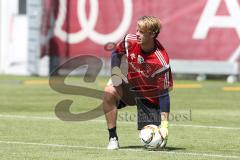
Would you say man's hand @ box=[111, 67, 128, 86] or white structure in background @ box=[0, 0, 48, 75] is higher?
man's hand @ box=[111, 67, 128, 86]

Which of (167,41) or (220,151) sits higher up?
(220,151)

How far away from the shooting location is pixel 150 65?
12336mm

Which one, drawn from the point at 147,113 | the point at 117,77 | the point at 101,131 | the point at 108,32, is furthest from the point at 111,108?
the point at 108,32

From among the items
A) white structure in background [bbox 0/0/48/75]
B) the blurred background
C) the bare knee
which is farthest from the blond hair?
white structure in background [bbox 0/0/48/75]

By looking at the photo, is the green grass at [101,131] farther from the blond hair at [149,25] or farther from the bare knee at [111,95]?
the blond hair at [149,25]

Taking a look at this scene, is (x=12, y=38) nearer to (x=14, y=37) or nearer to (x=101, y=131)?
(x=14, y=37)

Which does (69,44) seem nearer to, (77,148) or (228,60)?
(228,60)

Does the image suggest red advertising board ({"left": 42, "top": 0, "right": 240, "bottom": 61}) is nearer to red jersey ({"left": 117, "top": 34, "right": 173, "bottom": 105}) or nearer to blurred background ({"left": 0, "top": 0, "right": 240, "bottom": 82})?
blurred background ({"left": 0, "top": 0, "right": 240, "bottom": 82})

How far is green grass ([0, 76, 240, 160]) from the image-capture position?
1145 cm

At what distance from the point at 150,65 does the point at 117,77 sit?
52 centimetres

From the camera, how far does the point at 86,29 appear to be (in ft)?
115

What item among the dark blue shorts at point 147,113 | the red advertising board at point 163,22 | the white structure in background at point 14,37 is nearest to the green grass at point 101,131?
the dark blue shorts at point 147,113

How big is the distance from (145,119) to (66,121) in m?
4.19

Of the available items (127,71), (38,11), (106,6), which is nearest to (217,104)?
(127,71)
